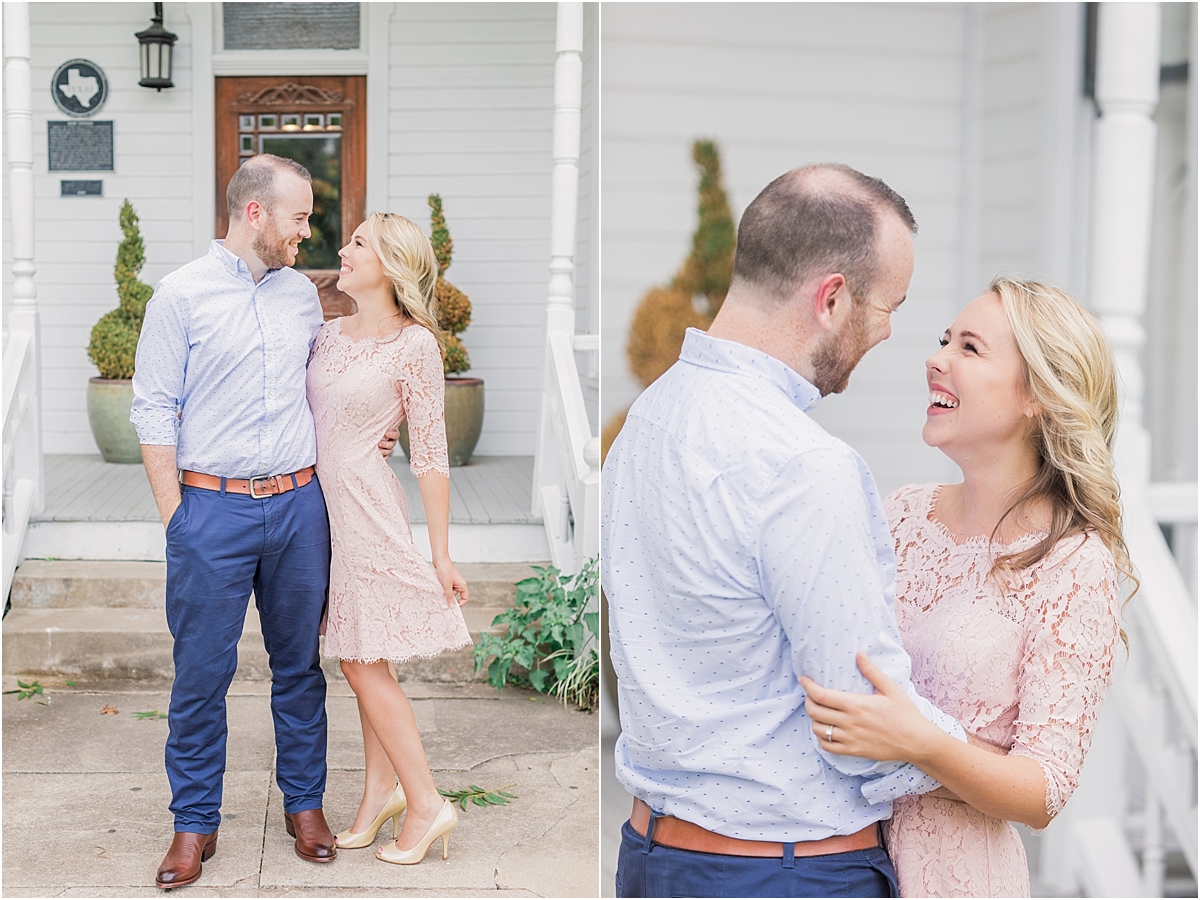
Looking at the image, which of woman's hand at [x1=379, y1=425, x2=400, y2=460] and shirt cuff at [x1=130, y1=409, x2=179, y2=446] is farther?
woman's hand at [x1=379, y1=425, x2=400, y2=460]

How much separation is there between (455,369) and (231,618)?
3.51 meters

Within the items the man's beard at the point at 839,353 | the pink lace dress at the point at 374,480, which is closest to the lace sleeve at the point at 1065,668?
the man's beard at the point at 839,353

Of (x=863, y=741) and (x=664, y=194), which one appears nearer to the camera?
(x=863, y=741)

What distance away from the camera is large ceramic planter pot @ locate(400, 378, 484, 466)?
6035 millimetres

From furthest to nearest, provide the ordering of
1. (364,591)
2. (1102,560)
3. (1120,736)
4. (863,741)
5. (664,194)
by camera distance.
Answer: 1. (664,194)
2. (1120,736)
3. (364,591)
4. (1102,560)
5. (863,741)

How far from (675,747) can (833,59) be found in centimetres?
382

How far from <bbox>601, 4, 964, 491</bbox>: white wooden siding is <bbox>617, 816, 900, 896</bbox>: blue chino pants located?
2934 millimetres

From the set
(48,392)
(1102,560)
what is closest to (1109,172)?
(1102,560)

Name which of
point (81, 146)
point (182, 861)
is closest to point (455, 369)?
point (81, 146)

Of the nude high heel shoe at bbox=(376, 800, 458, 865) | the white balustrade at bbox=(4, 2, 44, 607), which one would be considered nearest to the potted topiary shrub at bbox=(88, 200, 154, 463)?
the white balustrade at bbox=(4, 2, 44, 607)

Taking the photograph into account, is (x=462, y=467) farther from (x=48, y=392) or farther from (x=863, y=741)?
(x=863, y=741)

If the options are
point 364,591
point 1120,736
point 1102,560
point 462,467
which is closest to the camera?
point 1102,560

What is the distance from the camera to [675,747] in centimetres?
142

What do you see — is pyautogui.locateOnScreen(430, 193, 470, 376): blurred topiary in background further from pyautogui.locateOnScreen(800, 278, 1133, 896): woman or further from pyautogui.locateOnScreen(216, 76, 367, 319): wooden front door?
pyautogui.locateOnScreen(800, 278, 1133, 896): woman
